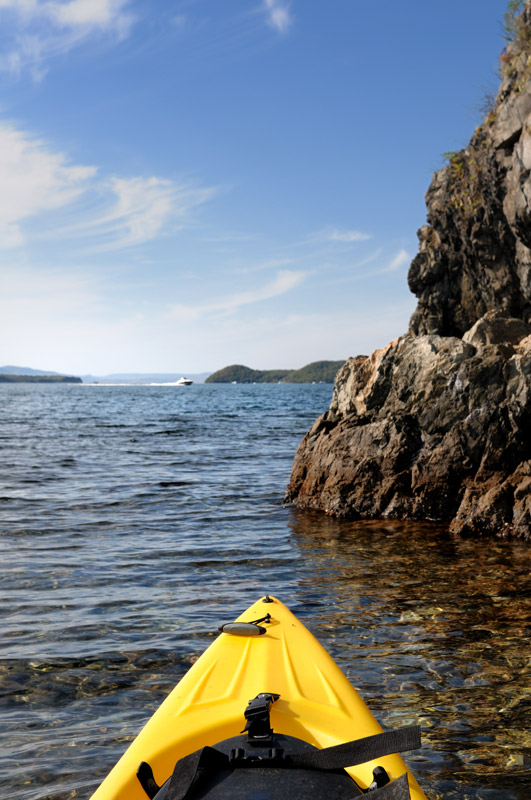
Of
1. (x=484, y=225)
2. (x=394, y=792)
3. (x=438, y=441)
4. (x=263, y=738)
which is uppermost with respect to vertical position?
(x=484, y=225)

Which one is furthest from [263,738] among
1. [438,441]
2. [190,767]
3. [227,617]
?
[438,441]

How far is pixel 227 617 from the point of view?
5.75 meters

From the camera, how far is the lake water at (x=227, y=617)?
3.70m

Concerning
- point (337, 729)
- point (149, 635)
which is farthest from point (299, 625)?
point (149, 635)

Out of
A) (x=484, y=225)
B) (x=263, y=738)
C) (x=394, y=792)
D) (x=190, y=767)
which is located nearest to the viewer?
(x=394, y=792)

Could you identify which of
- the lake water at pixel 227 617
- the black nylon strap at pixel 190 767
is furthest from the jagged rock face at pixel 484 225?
the black nylon strap at pixel 190 767

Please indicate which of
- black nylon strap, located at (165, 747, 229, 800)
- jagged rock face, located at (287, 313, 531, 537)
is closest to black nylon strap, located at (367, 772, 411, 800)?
black nylon strap, located at (165, 747, 229, 800)

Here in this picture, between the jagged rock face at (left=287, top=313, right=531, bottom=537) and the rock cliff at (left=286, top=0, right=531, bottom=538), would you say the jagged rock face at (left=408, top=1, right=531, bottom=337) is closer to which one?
the rock cliff at (left=286, top=0, right=531, bottom=538)

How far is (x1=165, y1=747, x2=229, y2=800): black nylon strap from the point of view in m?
2.43

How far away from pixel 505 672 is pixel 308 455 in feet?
22.1

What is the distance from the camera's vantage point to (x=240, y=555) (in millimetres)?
8070

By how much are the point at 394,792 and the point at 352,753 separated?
0.39m

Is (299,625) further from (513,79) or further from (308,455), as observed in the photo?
(513,79)

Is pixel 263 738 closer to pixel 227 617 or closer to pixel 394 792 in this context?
pixel 394 792
